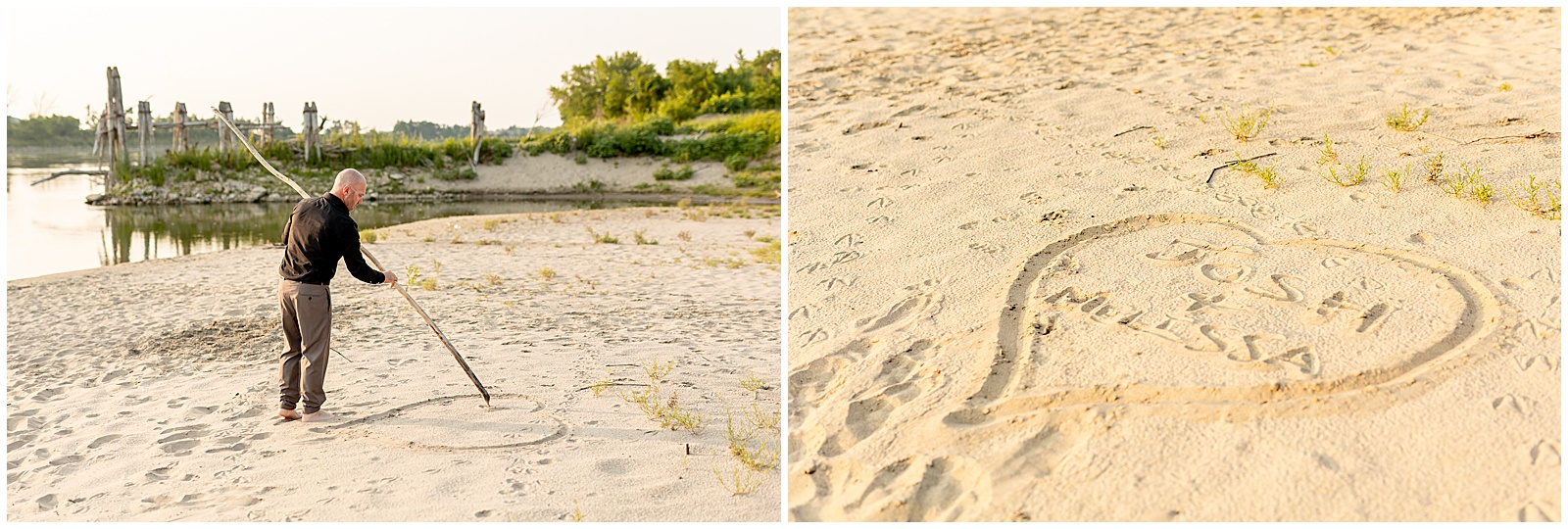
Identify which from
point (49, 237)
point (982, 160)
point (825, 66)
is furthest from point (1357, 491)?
point (49, 237)

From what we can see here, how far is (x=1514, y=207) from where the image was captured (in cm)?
416

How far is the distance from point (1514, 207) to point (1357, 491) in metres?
2.44

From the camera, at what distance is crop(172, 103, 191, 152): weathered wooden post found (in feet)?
75.2

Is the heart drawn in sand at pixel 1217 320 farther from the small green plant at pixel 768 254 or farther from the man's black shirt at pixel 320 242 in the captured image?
the small green plant at pixel 768 254

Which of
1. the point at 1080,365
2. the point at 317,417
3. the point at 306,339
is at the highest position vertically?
the point at 1080,365

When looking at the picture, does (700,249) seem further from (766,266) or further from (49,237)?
(49,237)

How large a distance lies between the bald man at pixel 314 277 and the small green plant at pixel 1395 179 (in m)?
4.22

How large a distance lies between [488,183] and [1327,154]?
21.6m

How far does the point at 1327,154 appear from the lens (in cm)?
494

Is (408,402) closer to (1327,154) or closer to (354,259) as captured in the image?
(354,259)

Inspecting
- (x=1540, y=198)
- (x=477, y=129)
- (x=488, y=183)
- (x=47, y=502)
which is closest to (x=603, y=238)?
Answer: (x=47, y=502)

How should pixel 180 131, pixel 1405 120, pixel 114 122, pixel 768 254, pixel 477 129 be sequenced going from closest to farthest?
pixel 1405 120, pixel 768 254, pixel 114 122, pixel 180 131, pixel 477 129

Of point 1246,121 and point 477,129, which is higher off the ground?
point 477,129

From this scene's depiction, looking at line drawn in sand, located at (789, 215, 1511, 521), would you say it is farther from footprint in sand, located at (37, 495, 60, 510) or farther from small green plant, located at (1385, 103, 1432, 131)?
footprint in sand, located at (37, 495, 60, 510)
